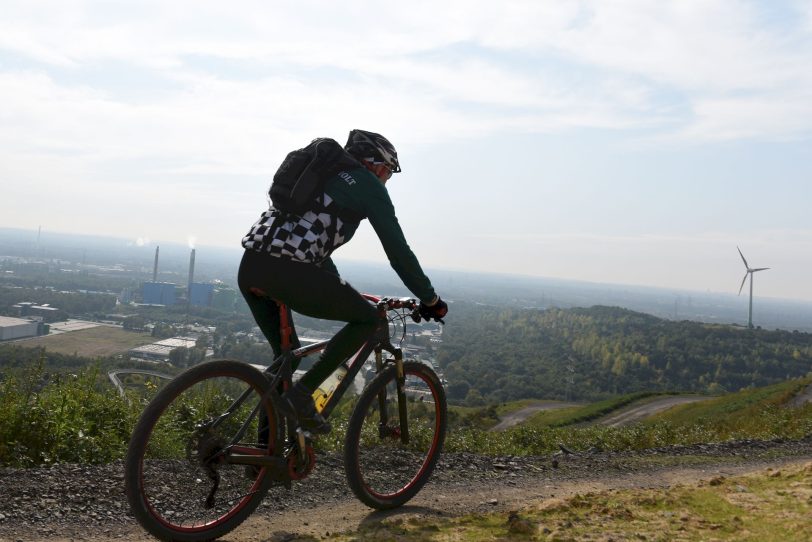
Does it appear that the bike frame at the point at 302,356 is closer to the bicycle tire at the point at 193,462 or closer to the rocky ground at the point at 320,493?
the bicycle tire at the point at 193,462

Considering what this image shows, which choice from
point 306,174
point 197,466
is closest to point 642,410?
point 197,466

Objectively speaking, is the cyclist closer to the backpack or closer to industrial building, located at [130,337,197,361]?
the backpack

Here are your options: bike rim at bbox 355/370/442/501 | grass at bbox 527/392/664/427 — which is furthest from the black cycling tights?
grass at bbox 527/392/664/427

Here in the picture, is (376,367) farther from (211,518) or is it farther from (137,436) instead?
(137,436)

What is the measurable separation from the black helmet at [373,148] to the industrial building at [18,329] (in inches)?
3355

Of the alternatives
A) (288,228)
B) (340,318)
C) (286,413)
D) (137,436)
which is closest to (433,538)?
(286,413)

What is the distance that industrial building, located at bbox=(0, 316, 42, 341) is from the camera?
7396 cm

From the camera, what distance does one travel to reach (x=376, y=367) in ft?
17.1

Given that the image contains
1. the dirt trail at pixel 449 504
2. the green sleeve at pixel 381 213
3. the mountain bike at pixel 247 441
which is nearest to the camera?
the mountain bike at pixel 247 441

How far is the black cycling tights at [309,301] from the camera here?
407cm

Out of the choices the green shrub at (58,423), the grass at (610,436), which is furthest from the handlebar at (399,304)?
the grass at (610,436)

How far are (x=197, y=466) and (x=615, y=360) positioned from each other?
131 meters

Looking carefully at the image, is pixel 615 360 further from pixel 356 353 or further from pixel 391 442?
pixel 356 353

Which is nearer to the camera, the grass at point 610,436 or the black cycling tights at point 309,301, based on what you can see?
the black cycling tights at point 309,301
